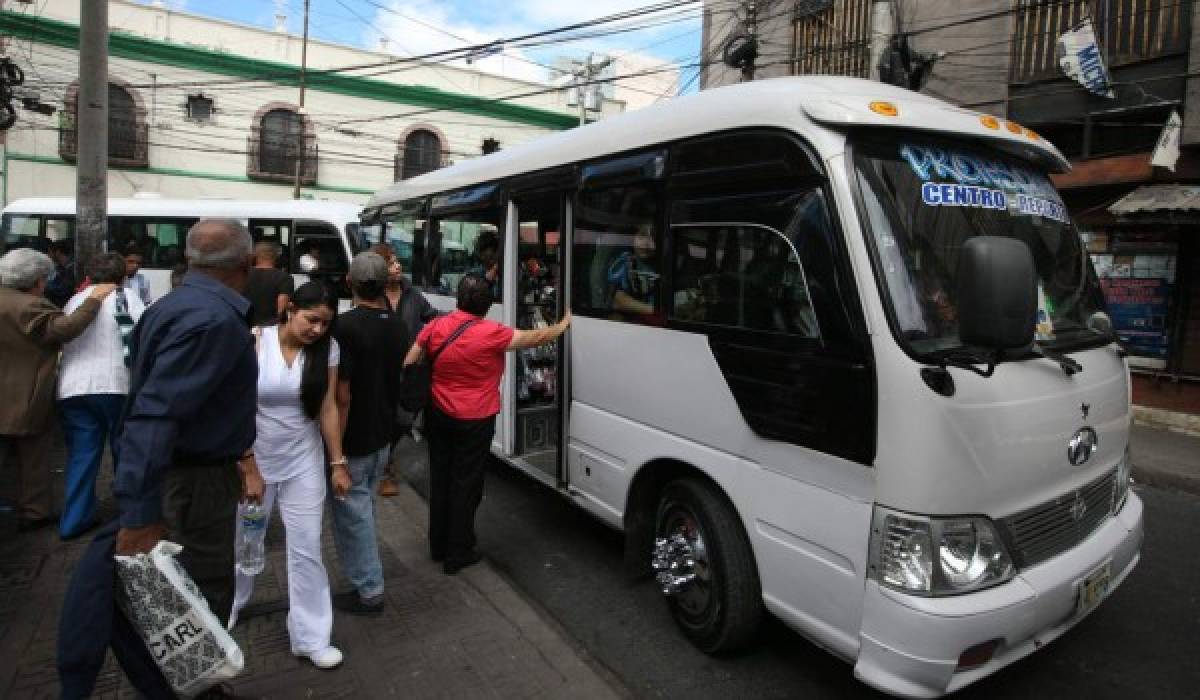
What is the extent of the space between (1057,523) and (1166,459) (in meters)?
6.27

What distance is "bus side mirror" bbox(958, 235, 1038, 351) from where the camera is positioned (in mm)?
2229

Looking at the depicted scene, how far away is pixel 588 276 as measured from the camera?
4.31m

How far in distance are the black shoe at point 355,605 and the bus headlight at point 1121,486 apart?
3581 mm

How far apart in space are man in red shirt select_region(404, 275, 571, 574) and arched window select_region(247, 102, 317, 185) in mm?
24014

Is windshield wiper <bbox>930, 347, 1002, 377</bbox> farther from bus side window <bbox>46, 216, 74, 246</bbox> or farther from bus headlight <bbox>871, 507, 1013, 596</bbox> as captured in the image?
bus side window <bbox>46, 216, 74, 246</bbox>

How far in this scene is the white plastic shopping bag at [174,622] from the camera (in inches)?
90.7

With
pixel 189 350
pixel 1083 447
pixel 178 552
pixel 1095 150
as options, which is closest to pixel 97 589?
pixel 178 552

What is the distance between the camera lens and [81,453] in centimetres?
449

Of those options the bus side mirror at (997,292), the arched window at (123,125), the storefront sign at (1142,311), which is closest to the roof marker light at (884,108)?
the bus side mirror at (997,292)

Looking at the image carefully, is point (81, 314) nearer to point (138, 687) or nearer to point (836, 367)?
point (138, 687)

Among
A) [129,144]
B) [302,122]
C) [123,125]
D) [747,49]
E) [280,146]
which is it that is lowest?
[129,144]

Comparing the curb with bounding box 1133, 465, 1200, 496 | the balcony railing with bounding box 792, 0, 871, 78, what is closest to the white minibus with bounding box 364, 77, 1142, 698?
the curb with bounding box 1133, 465, 1200, 496

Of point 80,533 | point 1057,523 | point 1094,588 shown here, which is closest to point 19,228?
point 80,533

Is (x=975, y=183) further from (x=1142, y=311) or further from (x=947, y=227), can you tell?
(x=1142, y=311)
